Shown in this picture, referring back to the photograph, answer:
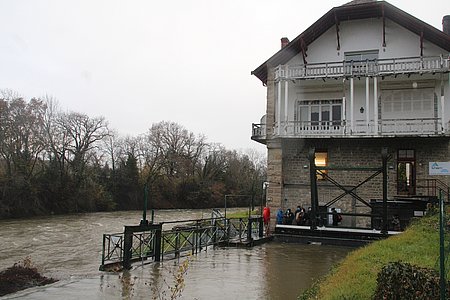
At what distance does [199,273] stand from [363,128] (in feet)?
44.6

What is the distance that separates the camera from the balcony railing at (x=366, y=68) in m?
20.4

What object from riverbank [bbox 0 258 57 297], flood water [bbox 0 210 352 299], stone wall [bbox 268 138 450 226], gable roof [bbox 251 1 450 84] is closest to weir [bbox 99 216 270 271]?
flood water [bbox 0 210 352 299]

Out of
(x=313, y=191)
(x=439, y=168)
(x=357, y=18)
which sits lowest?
(x=313, y=191)

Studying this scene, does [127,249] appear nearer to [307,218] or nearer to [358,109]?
[307,218]

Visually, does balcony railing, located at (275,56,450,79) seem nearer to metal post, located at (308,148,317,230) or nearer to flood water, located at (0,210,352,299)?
metal post, located at (308,148,317,230)

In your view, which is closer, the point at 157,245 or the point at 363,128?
the point at 157,245

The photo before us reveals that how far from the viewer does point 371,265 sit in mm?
8938

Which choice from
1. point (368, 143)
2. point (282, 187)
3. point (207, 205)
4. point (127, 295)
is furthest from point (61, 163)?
point (127, 295)

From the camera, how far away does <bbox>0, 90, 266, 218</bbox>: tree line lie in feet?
135

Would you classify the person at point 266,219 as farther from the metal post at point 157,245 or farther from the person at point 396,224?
the metal post at point 157,245

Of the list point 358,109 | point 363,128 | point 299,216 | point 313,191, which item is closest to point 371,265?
point 313,191

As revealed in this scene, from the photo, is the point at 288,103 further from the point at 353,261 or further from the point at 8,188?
the point at 8,188

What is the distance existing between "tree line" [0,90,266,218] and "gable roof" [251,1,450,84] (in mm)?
8833

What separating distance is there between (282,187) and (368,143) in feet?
16.1
